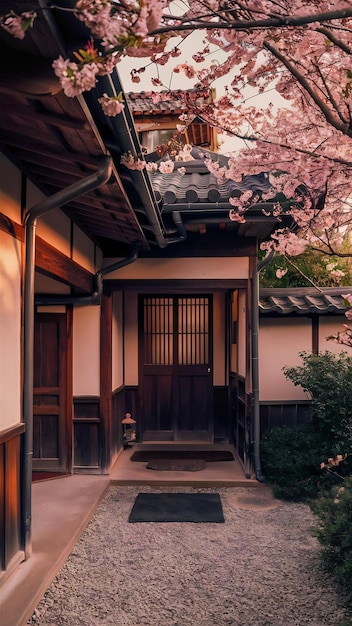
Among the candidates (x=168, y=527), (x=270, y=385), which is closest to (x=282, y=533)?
(x=168, y=527)

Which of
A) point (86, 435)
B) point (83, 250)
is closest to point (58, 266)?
point (83, 250)

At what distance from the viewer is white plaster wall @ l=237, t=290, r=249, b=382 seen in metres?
6.90

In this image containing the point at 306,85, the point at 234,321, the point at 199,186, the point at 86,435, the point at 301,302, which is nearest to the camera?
the point at 306,85

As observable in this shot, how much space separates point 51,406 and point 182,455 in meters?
2.27

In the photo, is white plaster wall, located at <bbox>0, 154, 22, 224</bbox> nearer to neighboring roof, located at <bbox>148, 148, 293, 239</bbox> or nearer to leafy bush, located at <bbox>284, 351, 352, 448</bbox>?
neighboring roof, located at <bbox>148, 148, 293, 239</bbox>

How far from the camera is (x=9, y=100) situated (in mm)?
2477

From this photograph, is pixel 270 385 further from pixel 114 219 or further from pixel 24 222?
pixel 24 222

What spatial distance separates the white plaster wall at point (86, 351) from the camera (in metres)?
6.62

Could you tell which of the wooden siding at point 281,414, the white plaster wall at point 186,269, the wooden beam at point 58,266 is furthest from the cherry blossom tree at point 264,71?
the wooden siding at point 281,414

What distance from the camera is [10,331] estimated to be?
3.53 metres

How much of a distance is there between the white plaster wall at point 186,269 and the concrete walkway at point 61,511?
2724mm

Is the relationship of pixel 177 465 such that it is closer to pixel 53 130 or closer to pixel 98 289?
pixel 98 289

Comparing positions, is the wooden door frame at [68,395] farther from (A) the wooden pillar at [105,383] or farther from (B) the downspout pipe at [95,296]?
(A) the wooden pillar at [105,383]

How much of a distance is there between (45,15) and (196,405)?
752 centimetres
